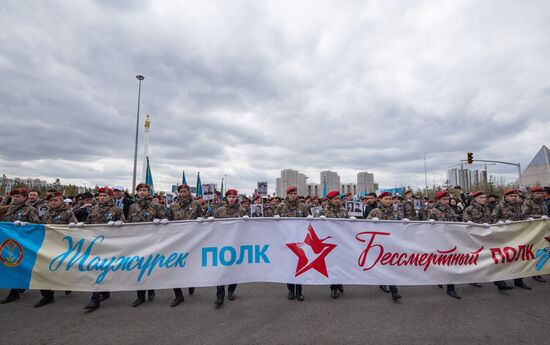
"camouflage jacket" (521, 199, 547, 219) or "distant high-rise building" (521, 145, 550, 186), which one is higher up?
"distant high-rise building" (521, 145, 550, 186)

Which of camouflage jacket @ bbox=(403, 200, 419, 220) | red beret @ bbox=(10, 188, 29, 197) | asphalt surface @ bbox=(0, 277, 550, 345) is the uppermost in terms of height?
red beret @ bbox=(10, 188, 29, 197)

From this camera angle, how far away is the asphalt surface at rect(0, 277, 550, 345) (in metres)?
3.39

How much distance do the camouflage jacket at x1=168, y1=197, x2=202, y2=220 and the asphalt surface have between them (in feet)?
4.74

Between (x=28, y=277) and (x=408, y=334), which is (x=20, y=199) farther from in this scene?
(x=408, y=334)

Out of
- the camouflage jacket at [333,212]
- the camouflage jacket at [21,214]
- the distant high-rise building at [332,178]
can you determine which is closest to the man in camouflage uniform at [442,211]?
the camouflage jacket at [333,212]

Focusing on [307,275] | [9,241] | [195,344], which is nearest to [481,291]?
[307,275]

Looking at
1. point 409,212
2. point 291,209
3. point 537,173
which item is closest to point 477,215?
point 409,212

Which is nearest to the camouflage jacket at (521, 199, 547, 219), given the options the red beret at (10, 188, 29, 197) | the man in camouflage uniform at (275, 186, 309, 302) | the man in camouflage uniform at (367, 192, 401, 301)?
the man in camouflage uniform at (367, 192, 401, 301)

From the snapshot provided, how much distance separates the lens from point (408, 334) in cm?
346

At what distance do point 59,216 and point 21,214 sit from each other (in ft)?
2.78

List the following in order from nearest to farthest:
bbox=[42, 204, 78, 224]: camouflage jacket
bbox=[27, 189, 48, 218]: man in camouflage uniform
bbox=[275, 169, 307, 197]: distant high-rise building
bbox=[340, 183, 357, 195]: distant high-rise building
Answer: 1. bbox=[42, 204, 78, 224]: camouflage jacket
2. bbox=[27, 189, 48, 218]: man in camouflage uniform
3. bbox=[275, 169, 307, 197]: distant high-rise building
4. bbox=[340, 183, 357, 195]: distant high-rise building

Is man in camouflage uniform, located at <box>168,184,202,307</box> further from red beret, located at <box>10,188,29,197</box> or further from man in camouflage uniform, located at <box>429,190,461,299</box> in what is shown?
man in camouflage uniform, located at <box>429,190,461,299</box>

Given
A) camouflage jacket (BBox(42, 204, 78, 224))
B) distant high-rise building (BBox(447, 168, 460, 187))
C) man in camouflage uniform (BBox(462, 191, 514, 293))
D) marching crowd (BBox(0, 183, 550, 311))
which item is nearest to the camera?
marching crowd (BBox(0, 183, 550, 311))

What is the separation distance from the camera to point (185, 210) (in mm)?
5473
